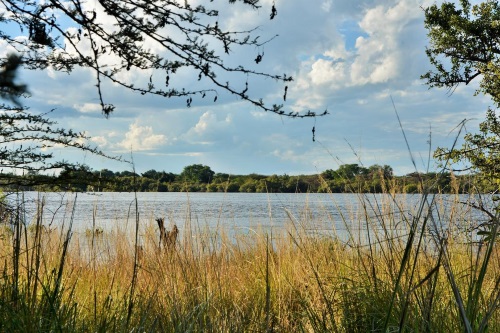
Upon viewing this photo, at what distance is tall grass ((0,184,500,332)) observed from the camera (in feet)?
7.63

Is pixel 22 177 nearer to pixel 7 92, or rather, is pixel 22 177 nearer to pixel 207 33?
pixel 207 33

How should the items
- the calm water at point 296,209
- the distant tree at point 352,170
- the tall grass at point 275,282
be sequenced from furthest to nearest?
the distant tree at point 352,170 → the calm water at point 296,209 → the tall grass at point 275,282

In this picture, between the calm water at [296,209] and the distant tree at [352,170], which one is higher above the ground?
the distant tree at [352,170]

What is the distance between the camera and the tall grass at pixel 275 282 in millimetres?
2326

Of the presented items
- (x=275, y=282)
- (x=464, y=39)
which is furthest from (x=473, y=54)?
(x=275, y=282)

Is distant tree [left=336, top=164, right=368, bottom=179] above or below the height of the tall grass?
above

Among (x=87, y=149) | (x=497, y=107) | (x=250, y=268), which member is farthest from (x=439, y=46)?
(x=87, y=149)

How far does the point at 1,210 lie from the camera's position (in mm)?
3949

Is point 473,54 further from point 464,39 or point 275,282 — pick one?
point 275,282

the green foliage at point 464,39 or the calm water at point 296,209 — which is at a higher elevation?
the green foliage at point 464,39

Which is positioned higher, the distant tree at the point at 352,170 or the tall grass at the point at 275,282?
the distant tree at the point at 352,170

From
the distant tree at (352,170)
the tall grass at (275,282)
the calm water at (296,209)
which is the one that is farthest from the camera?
the distant tree at (352,170)

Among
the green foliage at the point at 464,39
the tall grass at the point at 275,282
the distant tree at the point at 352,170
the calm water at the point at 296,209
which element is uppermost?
the green foliage at the point at 464,39

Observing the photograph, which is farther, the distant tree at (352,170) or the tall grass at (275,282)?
the distant tree at (352,170)
